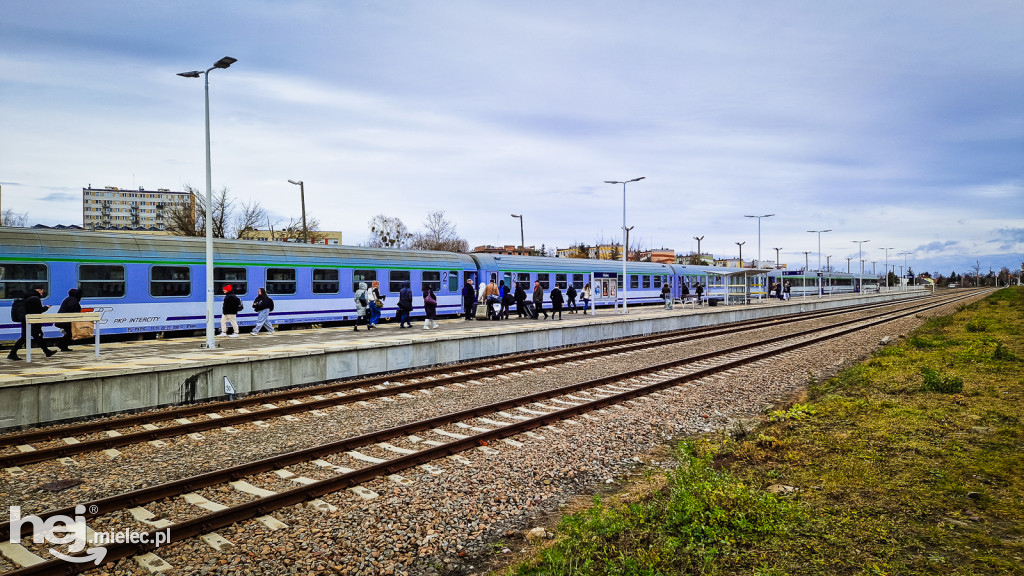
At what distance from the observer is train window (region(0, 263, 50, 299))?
1577 cm

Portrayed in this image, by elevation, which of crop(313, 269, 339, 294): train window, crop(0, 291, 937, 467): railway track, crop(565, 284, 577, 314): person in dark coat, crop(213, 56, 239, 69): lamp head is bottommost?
crop(0, 291, 937, 467): railway track

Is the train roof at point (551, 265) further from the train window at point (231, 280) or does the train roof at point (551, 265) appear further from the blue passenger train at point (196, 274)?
the train window at point (231, 280)

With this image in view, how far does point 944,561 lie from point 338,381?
12.1m

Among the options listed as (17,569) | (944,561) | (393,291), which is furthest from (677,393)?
(393,291)

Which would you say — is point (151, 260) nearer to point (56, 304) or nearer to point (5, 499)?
point (56, 304)

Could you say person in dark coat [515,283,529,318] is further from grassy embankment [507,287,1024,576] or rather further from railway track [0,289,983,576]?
grassy embankment [507,287,1024,576]

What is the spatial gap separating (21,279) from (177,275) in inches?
157

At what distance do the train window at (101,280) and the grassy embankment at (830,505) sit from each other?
58.3 ft

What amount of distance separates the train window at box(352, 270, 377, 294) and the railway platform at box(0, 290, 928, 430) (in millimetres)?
3597

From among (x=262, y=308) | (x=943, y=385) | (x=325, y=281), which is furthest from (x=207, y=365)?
(x=943, y=385)

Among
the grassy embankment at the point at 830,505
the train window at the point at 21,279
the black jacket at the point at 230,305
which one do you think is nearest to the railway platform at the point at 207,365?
the black jacket at the point at 230,305

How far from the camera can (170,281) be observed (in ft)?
61.9

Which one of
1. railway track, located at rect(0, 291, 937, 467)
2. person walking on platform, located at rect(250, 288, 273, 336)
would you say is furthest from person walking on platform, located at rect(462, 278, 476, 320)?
railway track, located at rect(0, 291, 937, 467)

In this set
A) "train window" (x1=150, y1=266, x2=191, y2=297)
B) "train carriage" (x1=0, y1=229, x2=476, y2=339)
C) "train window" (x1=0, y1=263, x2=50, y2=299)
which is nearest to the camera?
"train window" (x1=0, y1=263, x2=50, y2=299)
